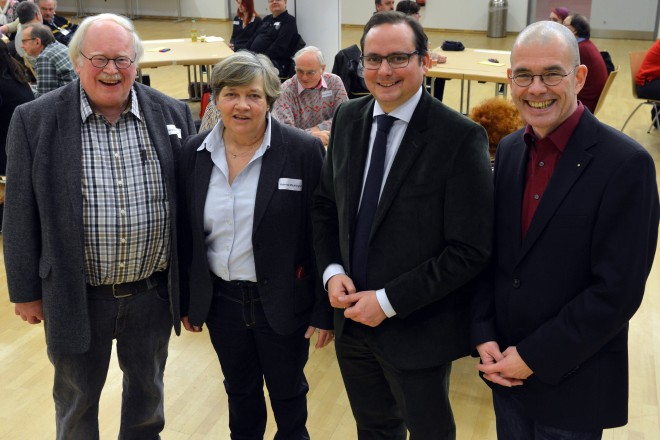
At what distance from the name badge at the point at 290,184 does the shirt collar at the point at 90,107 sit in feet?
1.76

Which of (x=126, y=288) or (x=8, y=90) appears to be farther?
(x=8, y=90)

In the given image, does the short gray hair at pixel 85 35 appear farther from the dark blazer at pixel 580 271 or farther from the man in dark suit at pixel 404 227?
the dark blazer at pixel 580 271

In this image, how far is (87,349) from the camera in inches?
95.7

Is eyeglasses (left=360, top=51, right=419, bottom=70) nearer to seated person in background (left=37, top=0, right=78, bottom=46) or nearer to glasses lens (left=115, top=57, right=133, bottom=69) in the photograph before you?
glasses lens (left=115, top=57, right=133, bottom=69)

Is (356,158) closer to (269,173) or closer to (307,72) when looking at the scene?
(269,173)

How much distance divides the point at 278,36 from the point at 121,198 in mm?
5723

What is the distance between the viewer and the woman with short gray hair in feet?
7.79

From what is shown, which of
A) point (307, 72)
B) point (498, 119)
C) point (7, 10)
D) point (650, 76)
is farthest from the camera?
point (7, 10)

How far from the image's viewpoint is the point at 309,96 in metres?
4.72

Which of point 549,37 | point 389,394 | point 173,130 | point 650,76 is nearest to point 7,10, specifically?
point 650,76

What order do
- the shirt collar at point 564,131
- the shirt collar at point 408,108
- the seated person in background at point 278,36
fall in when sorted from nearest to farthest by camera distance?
the shirt collar at point 564,131 → the shirt collar at point 408,108 → the seated person in background at point 278,36

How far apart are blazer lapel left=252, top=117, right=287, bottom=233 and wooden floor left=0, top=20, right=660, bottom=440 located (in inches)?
47.5

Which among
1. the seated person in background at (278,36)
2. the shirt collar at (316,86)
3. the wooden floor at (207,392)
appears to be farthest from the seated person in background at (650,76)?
the shirt collar at (316,86)

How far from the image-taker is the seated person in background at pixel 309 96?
4.60 meters
